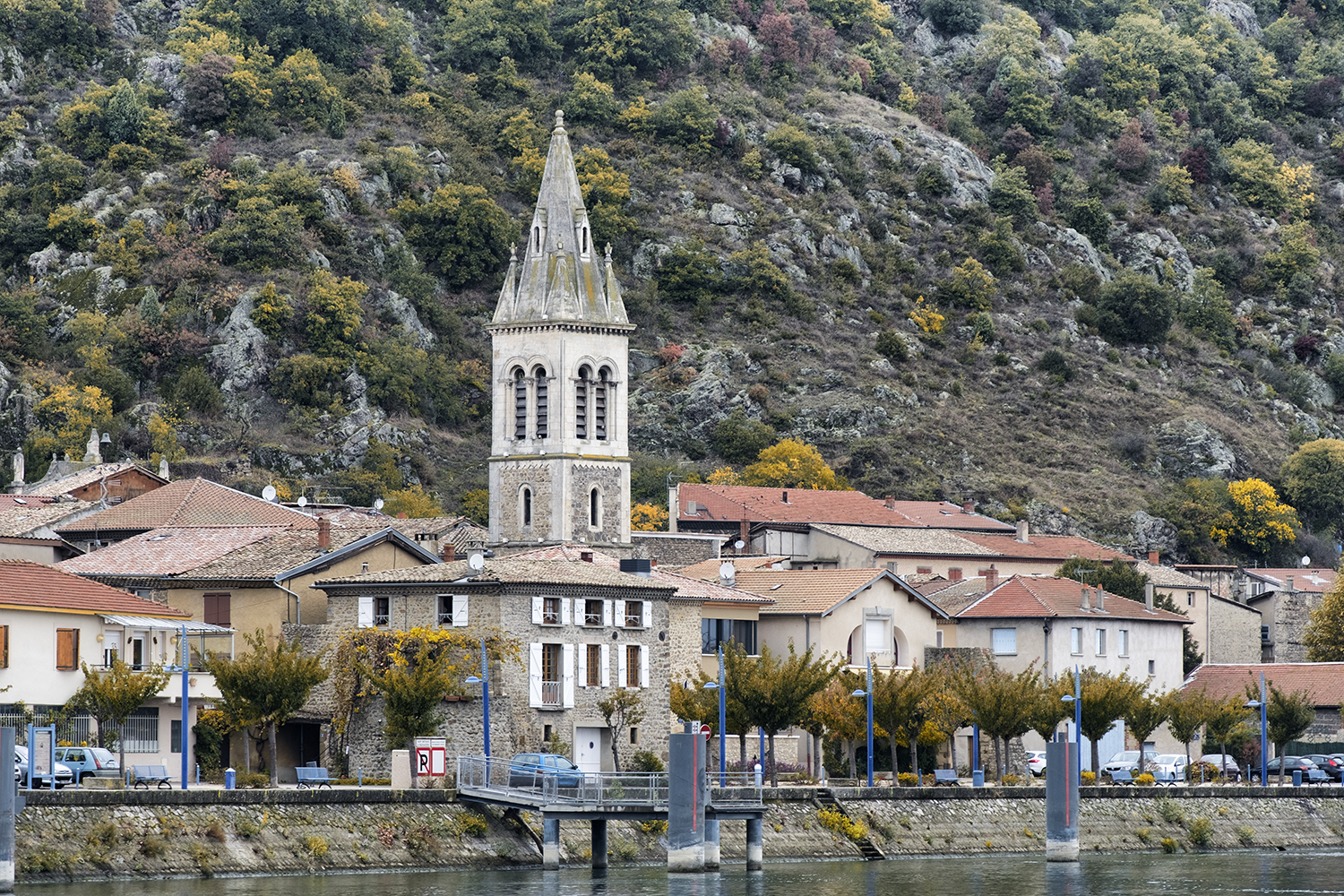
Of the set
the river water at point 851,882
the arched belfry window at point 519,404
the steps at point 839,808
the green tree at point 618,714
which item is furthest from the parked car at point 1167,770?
the arched belfry window at point 519,404

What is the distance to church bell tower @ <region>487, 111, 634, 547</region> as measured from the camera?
103 meters

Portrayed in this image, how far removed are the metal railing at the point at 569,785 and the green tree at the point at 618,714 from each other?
738 cm

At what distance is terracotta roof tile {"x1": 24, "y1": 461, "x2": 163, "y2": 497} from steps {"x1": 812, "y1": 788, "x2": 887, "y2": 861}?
47383mm

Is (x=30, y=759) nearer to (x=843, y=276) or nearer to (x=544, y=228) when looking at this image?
(x=544, y=228)

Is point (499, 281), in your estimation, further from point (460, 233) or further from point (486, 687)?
point (486, 687)

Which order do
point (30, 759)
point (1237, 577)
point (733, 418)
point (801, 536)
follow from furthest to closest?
point (733, 418)
point (1237, 577)
point (801, 536)
point (30, 759)

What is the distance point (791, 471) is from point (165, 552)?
65953mm

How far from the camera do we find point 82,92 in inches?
7195

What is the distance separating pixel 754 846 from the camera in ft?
233

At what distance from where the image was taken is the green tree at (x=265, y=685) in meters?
70.9

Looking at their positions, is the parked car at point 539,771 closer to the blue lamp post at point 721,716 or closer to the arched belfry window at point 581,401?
the blue lamp post at point 721,716

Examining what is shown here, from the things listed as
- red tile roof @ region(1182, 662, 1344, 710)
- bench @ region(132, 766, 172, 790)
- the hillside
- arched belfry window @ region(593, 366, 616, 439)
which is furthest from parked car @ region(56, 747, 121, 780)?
the hillside

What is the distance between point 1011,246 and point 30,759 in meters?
133

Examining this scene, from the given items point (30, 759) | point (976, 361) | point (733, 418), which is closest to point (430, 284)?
point (733, 418)
